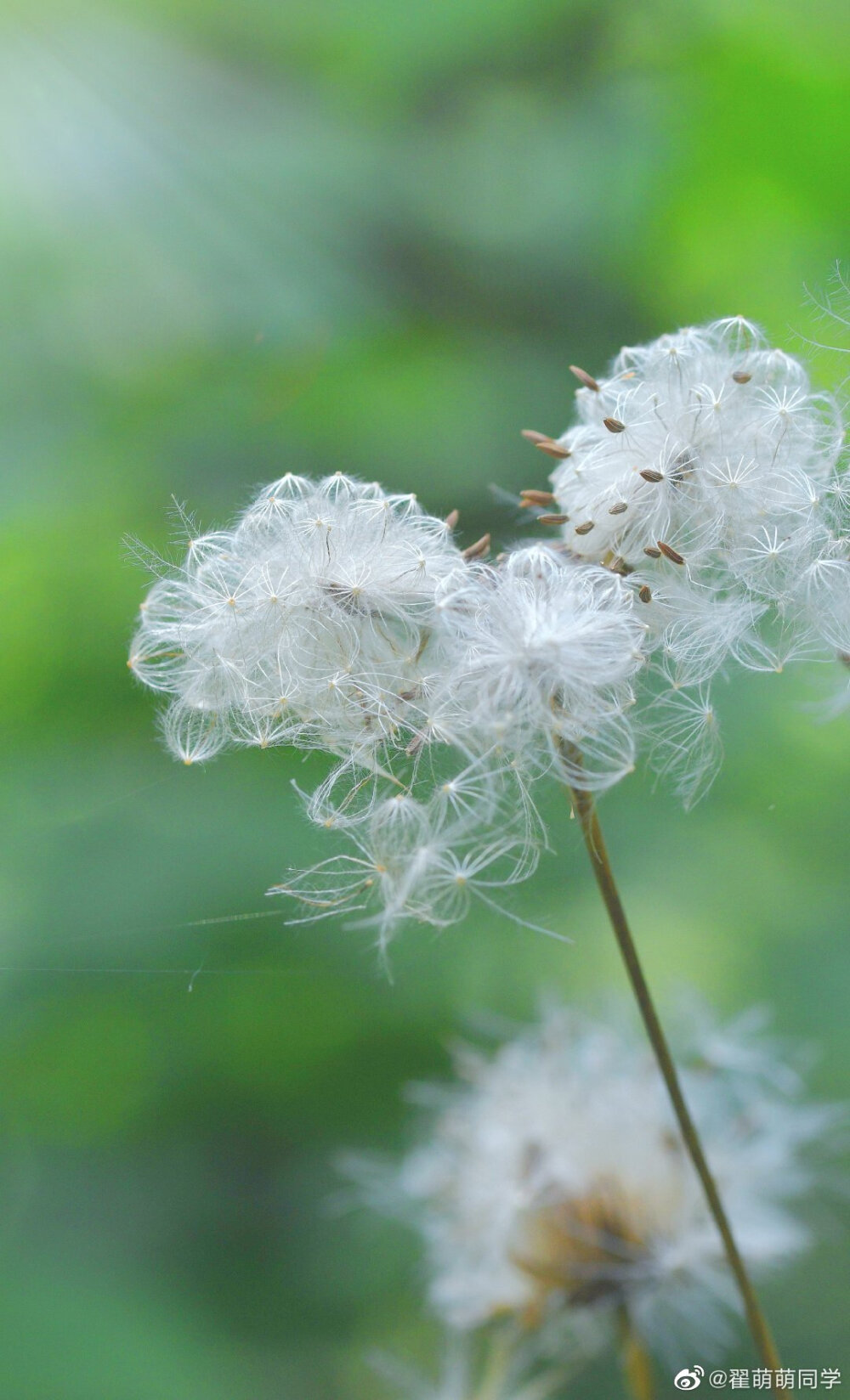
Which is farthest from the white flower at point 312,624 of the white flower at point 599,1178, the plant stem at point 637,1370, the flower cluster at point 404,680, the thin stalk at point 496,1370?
the thin stalk at point 496,1370

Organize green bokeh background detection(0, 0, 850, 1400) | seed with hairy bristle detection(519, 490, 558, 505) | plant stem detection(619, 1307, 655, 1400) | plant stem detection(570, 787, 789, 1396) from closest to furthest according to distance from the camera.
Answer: plant stem detection(570, 787, 789, 1396) < seed with hairy bristle detection(519, 490, 558, 505) < plant stem detection(619, 1307, 655, 1400) < green bokeh background detection(0, 0, 850, 1400)

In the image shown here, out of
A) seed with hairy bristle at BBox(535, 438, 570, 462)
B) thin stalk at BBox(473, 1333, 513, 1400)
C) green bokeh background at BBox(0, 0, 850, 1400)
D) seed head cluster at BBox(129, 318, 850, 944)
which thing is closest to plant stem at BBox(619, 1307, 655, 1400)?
thin stalk at BBox(473, 1333, 513, 1400)

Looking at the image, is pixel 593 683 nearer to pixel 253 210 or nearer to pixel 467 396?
pixel 467 396

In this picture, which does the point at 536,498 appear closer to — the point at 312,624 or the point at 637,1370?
the point at 312,624

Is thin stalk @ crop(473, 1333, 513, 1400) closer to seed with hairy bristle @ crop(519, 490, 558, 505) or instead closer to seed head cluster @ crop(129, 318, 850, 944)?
seed head cluster @ crop(129, 318, 850, 944)

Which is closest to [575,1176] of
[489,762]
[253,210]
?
[489,762]

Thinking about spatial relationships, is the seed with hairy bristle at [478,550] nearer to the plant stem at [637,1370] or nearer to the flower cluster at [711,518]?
the flower cluster at [711,518]
